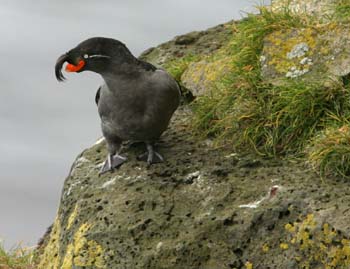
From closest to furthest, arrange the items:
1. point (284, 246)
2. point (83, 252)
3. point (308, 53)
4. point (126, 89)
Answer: point (284, 246) → point (83, 252) → point (126, 89) → point (308, 53)

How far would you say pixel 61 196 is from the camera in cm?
1003

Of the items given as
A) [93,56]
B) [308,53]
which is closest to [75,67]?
[93,56]

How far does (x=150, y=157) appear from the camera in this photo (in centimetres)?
921

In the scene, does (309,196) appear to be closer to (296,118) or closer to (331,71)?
(296,118)

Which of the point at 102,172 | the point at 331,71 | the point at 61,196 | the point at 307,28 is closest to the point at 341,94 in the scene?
the point at 331,71

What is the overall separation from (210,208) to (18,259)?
15.7 ft

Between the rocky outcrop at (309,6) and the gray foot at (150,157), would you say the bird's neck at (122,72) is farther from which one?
the rocky outcrop at (309,6)

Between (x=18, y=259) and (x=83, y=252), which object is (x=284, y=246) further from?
(x=18, y=259)

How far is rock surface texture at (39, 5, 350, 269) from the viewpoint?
7.66 m

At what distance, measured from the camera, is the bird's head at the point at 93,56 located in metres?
8.34

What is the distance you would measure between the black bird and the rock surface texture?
1.60 feet

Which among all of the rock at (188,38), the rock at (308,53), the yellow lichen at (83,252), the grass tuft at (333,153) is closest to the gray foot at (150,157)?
the yellow lichen at (83,252)

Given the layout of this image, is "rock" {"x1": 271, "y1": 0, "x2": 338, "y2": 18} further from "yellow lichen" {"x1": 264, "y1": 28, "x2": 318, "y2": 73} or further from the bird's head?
the bird's head

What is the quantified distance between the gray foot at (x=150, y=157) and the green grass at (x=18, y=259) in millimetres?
3383
